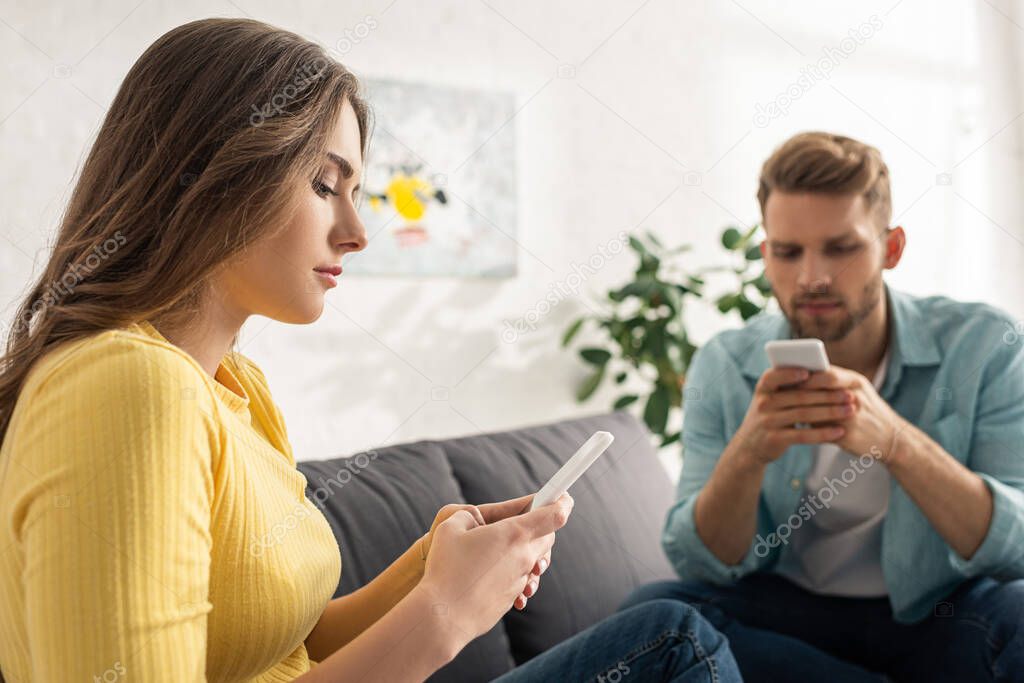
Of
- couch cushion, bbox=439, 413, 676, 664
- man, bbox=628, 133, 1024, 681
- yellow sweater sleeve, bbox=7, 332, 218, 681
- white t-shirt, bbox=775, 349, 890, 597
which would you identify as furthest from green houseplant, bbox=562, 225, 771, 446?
yellow sweater sleeve, bbox=7, 332, 218, 681

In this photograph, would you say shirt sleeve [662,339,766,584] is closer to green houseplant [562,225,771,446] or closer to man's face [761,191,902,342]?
man's face [761,191,902,342]

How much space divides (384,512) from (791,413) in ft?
2.16

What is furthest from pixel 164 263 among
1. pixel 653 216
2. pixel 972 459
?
pixel 653 216

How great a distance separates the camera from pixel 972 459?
1628 mm

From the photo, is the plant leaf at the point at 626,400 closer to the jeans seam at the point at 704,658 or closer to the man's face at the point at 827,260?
the man's face at the point at 827,260

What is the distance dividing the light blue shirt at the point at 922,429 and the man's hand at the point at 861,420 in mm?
141


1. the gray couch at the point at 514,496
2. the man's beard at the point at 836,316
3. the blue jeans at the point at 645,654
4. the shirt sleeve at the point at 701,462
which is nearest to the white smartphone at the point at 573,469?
the blue jeans at the point at 645,654

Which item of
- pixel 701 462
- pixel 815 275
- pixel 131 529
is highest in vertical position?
pixel 815 275

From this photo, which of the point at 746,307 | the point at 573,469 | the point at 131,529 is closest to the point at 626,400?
the point at 746,307

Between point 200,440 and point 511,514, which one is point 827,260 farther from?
point 200,440

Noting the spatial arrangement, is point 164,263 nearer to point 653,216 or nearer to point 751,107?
point 653,216

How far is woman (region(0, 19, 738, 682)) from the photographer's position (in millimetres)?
708

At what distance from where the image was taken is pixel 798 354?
1.47 m

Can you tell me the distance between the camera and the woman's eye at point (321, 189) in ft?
3.10
